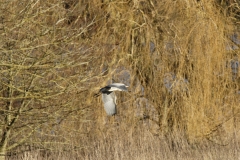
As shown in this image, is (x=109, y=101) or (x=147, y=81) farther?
(x=147, y=81)

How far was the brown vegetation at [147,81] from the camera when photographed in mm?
9320

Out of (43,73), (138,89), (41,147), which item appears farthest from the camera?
(138,89)

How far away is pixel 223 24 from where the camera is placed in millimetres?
9719

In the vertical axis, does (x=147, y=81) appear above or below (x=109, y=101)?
above

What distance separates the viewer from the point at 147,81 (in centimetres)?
973

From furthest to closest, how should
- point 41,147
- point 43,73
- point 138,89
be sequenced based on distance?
point 138,89 < point 41,147 < point 43,73

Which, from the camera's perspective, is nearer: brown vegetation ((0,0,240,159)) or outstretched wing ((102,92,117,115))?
outstretched wing ((102,92,117,115))

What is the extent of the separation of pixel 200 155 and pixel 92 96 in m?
1.64

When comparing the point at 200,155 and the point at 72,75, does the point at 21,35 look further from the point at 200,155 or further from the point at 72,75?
the point at 200,155

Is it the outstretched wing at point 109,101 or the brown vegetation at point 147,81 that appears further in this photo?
the brown vegetation at point 147,81

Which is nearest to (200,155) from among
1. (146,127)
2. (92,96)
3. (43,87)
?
(146,127)

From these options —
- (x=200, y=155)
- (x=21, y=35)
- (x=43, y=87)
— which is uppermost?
(x=21, y=35)

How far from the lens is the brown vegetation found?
9.32 m

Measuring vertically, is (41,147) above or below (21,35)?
below
